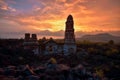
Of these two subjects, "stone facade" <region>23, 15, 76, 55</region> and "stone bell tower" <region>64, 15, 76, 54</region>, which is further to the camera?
"stone bell tower" <region>64, 15, 76, 54</region>

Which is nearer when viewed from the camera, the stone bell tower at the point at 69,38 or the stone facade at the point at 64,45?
the stone facade at the point at 64,45

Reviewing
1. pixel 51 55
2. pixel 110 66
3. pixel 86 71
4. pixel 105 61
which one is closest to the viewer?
pixel 86 71

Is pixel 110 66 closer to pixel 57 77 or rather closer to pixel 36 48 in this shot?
A: pixel 57 77

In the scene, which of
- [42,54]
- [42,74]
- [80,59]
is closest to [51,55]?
[42,54]

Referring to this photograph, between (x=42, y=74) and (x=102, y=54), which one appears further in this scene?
(x=102, y=54)

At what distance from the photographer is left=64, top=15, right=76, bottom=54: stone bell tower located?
3905 inches

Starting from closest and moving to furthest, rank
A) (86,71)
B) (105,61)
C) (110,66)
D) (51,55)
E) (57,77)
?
1. (57,77)
2. (86,71)
3. (110,66)
4. (105,61)
5. (51,55)

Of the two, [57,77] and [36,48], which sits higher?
[36,48]

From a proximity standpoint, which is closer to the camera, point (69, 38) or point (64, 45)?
point (64, 45)

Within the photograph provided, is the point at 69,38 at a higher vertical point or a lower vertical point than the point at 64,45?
higher

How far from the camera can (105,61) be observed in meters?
89.2

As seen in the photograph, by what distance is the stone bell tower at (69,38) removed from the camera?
99.2m

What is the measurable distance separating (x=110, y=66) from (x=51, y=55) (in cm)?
2318

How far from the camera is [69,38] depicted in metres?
100
